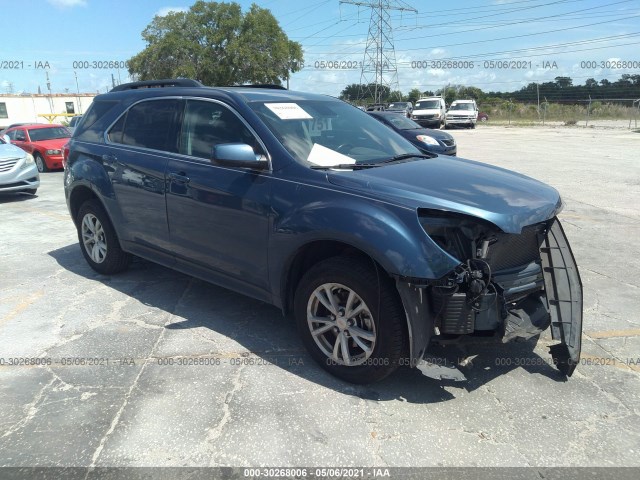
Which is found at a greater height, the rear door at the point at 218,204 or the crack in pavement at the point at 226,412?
the rear door at the point at 218,204

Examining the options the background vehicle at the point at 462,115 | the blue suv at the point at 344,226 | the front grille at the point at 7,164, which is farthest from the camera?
the background vehicle at the point at 462,115

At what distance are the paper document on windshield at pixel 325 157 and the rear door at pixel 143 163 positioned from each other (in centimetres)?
136

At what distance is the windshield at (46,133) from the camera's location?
52.9 ft

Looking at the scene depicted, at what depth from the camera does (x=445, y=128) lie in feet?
122

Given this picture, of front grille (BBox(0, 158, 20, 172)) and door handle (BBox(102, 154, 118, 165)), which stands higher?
front grille (BBox(0, 158, 20, 172))

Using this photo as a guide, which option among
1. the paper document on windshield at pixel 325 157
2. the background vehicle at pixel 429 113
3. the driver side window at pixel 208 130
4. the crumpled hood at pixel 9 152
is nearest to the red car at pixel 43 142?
the crumpled hood at pixel 9 152

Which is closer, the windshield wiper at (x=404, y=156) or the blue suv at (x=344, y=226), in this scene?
the blue suv at (x=344, y=226)

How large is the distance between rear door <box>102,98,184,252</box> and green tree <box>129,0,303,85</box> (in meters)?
39.1

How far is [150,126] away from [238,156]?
158 cm

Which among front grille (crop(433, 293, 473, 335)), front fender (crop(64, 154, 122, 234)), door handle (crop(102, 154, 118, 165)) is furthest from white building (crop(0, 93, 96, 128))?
front grille (crop(433, 293, 473, 335))

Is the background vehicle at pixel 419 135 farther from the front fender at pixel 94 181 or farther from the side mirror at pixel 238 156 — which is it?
the side mirror at pixel 238 156

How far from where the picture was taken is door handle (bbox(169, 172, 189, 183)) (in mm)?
4098

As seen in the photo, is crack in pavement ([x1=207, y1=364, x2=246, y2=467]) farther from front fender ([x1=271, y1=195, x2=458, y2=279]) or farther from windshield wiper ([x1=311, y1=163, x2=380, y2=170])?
windshield wiper ([x1=311, y1=163, x2=380, y2=170])

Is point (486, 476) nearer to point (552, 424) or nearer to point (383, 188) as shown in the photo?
point (552, 424)
